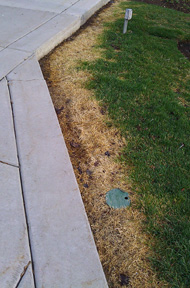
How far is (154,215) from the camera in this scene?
82.2 inches

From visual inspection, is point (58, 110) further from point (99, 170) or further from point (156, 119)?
point (156, 119)

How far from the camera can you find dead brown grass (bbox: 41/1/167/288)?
1804 mm

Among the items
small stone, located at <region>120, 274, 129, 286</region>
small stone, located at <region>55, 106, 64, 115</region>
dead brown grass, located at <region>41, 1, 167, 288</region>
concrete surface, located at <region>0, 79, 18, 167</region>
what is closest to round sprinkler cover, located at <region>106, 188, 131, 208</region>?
dead brown grass, located at <region>41, 1, 167, 288</region>

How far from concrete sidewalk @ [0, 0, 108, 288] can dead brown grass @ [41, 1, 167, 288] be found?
6.2 inches

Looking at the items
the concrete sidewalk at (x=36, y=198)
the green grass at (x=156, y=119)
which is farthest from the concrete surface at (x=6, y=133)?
the green grass at (x=156, y=119)

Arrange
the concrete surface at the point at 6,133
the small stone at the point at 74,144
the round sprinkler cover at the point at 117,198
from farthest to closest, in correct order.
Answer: the small stone at the point at 74,144
the concrete surface at the point at 6,133
the round sprinkler cover at the point at 117,198

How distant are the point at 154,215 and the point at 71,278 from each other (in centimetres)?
83

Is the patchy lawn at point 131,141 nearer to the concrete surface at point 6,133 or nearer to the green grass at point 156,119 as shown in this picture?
the green grass at point 156,119

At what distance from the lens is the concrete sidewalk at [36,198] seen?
1.61m

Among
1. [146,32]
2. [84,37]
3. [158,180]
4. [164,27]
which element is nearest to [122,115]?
[158,180]

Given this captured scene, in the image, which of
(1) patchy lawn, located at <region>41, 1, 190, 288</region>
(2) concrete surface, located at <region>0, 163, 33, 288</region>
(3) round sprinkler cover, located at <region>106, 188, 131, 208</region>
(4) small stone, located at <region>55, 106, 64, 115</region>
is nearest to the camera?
(2) concrete surface, located at <region>0, 163, 33, 288</region>

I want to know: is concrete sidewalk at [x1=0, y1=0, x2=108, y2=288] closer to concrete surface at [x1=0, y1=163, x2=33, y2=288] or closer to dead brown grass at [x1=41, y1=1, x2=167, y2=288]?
concrete surface at [x1=0, y1=163, x2=33, y2=288]

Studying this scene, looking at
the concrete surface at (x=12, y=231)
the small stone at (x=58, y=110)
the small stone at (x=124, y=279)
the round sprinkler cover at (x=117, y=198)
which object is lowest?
the small stone at (x=124, y=279)

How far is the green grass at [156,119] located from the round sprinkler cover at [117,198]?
0.13 meters
